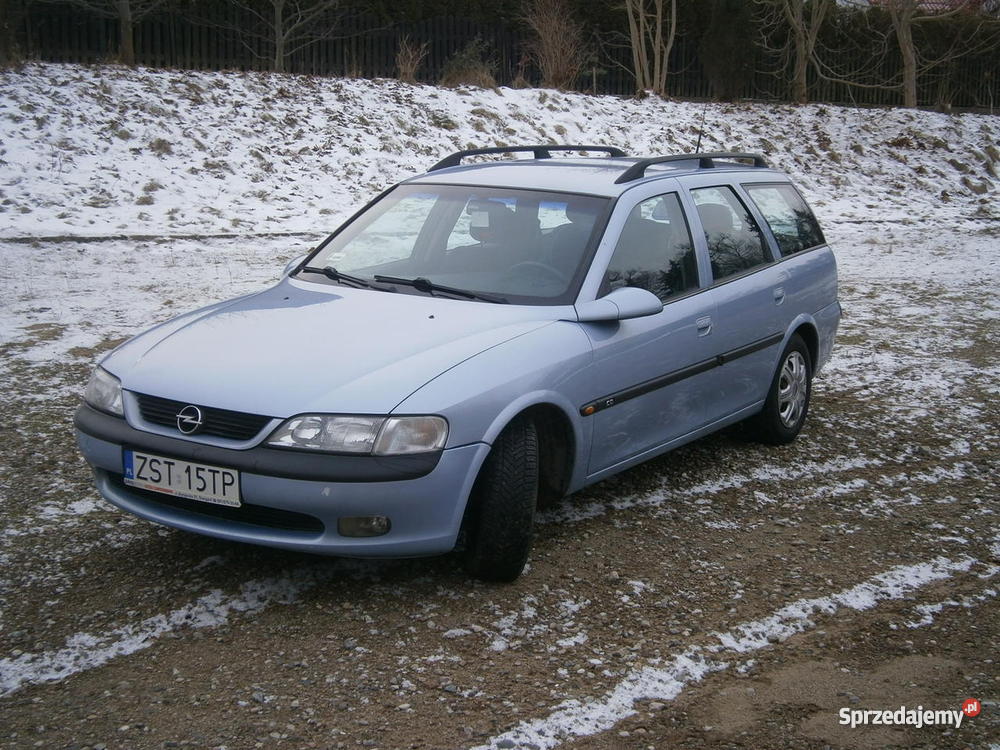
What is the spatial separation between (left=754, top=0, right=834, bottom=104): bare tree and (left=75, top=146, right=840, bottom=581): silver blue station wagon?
19811 mm

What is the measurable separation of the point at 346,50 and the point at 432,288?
61.5 ft

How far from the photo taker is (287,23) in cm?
2244

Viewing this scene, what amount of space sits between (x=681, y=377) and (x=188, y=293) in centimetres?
589

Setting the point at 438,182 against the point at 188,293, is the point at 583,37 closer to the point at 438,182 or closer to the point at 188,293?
the point at 188,293

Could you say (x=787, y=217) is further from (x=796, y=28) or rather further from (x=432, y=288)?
(x=796, y=28)

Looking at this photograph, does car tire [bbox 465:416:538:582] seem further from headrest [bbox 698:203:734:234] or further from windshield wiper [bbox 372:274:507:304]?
headrest [bbox 698:203:734:234]

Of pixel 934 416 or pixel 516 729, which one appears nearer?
pixel 516 729

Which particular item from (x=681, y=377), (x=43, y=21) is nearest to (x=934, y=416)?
(x=681, y=377)

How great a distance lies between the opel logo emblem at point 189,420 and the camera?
3.92 meters

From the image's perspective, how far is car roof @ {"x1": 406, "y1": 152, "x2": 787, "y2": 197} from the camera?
5328 millimetres

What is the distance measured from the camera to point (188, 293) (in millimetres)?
9781

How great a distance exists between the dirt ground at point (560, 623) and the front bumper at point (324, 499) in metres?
0.30

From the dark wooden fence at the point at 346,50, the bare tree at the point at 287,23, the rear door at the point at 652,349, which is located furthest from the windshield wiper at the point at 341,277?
the bare tree at the point at 287,23

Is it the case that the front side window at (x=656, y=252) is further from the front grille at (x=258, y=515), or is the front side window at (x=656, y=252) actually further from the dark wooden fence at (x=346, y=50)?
the dark wooden fence at (x=346, y=50)
